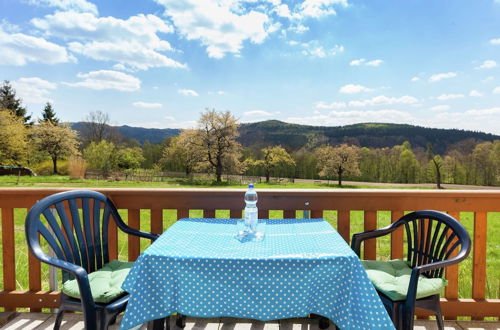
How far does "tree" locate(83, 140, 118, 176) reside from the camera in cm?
3450

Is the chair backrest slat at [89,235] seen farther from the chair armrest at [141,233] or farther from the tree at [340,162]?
the tree at [340,162]

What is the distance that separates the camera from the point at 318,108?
4719 centimetres

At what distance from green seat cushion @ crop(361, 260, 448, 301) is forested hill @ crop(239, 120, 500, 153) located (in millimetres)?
35259

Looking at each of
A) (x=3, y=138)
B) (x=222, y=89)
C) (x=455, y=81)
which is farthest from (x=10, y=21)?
(x=455, y=81)

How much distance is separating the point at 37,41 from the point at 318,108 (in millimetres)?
36919

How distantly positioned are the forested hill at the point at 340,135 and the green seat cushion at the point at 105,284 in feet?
116

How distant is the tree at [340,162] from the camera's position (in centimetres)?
3269

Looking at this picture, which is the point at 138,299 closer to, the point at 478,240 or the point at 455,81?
the point at 478,240

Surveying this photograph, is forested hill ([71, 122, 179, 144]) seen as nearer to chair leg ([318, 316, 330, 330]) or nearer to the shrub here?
the shrub

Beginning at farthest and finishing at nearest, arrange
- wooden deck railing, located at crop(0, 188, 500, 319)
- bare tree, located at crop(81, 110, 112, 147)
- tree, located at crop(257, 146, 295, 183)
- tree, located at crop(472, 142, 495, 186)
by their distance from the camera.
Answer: bare tree, located at crop(81, 110, 112, 147) → tree, located at crop(257, 146, 295, 183) → tree, located at crop(472, 142, 495, 186) → wooden deck railing, located at crop(0, 188, 500, 319)

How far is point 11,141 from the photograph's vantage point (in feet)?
88.3

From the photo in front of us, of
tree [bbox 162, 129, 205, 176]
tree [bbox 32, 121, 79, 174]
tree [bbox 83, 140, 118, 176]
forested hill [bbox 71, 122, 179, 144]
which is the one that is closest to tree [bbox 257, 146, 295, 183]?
tree [bbox 162, 129, 205, 176]

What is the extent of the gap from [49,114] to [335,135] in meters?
33.9

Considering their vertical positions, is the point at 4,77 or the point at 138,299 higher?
the point at 4,77
